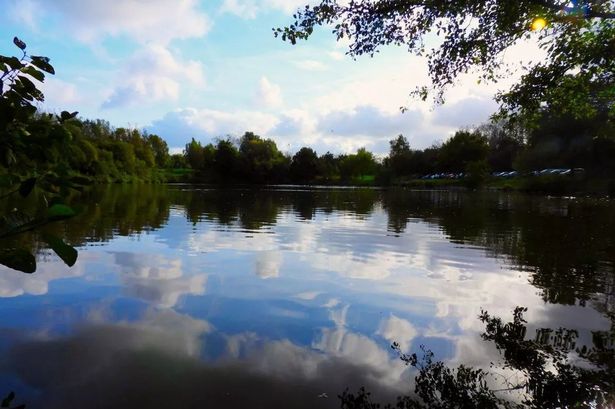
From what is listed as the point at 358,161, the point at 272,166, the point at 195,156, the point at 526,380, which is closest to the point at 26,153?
the point at 526,380

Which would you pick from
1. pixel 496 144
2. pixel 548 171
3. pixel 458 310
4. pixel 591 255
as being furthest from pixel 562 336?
pixel 496 144

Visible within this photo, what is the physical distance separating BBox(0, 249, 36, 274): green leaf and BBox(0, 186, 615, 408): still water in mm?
418

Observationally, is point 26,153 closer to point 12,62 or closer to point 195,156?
point 12,62

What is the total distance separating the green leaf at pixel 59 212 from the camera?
1553mm

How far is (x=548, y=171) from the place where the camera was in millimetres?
79812

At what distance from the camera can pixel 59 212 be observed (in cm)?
156

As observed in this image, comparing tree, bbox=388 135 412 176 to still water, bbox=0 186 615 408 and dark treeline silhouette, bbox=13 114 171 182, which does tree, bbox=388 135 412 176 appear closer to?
dark treeline silhouette, bbox=13 114 171 182

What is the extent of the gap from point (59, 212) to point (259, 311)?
7.21 m

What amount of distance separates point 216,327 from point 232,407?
2558 millimetres

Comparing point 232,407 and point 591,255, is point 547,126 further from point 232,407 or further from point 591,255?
point 232,407

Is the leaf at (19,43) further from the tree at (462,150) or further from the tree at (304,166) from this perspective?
the tree at (304,166)

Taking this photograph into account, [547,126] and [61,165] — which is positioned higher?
[547,126]

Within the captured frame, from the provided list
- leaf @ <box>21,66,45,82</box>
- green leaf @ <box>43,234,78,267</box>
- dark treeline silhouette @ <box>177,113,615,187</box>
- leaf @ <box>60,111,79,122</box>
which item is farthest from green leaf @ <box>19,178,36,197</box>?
dark treeline silhouette @ <box>177,113,615,187</box>

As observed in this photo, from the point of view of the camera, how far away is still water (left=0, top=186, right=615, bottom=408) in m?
5.56
